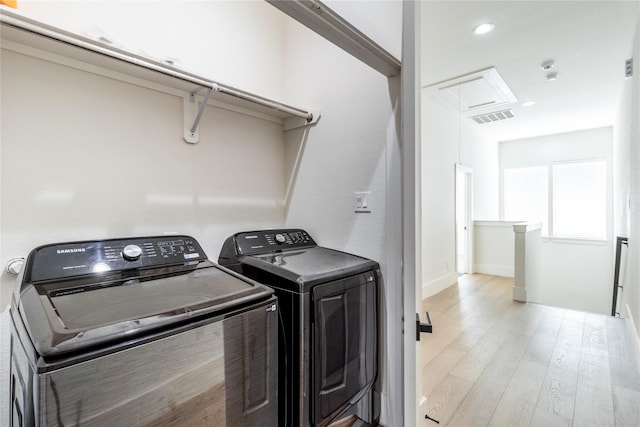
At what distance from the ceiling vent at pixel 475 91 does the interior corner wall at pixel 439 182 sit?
17 cm

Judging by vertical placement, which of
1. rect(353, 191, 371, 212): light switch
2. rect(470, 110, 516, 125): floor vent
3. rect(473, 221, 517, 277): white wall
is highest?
rect(470, 110, 516, 125): floor vent

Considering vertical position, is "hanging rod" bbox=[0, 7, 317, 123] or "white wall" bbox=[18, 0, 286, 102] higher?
"white wall" bbox=[18, 0, 286, 102]

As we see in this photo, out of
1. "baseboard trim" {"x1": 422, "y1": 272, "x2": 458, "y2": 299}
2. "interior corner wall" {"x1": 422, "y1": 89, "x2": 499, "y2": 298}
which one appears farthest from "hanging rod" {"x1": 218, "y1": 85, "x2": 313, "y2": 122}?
"baseboard trim" {"x1": 422, "y1": 272, "x2": 458, "y2": 299}

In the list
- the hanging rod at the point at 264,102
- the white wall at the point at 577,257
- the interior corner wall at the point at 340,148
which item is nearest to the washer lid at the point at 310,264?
the interior corner wall at the point at 340,148

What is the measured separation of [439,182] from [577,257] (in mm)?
3933

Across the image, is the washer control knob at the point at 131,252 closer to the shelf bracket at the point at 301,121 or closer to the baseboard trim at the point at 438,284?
the shelf bracket at the point at 301,121

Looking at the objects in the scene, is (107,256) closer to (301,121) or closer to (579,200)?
(301,121)

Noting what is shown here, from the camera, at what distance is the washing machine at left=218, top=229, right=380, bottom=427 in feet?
3.88

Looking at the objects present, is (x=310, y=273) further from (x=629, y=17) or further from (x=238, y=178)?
(x=629, y=17)

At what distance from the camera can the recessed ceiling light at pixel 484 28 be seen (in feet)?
7.98

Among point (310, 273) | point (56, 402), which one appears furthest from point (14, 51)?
point (310, 273)

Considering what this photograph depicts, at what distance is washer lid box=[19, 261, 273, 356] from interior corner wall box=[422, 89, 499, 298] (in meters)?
3.23

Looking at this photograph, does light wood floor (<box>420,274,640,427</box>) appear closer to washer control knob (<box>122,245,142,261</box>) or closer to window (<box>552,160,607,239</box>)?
washer control knob (<box>122,245,142,261</box>)

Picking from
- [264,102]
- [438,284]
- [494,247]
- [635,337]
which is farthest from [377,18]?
[494,247]
